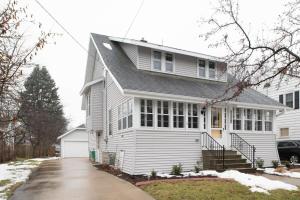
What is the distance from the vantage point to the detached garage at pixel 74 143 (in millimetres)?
35125

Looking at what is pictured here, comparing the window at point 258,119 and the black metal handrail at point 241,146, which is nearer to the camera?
the black metal handrail at point 241,146

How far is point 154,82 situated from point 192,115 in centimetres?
234

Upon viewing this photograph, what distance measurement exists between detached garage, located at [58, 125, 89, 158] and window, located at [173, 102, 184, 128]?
22409 mm

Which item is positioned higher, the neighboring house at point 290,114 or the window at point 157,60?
the window at point 157,60

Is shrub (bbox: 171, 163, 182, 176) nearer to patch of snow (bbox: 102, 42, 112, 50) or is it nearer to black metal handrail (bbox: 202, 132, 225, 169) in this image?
black metal handrail (bbox: 202, 132, 225, 169)

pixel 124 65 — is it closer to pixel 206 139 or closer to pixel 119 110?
pixel 119 110

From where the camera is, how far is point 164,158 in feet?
46.1

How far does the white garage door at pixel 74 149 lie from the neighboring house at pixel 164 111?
15.7 meters

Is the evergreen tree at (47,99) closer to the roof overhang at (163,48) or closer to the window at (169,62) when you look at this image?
the roof overhang at (163,48)

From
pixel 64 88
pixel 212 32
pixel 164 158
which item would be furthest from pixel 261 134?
pixel 64 88

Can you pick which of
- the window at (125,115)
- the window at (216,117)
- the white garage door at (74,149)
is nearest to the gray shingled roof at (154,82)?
the window at (216,117)

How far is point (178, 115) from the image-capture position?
14.8 m

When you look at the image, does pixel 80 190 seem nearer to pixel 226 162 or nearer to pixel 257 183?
pixel 257 183

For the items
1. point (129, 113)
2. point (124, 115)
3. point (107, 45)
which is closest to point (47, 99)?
point (107, 45)
